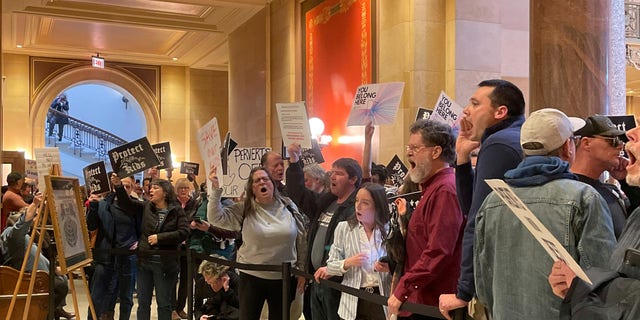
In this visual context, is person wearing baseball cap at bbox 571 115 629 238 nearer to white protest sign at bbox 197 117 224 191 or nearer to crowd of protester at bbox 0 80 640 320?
crowd of protester at bbox 0 80 640 320

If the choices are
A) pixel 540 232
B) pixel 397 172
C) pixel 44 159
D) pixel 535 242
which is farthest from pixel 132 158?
pixel 540 232

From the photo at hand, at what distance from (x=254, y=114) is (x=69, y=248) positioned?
8.67 metres

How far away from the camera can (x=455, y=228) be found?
311cm

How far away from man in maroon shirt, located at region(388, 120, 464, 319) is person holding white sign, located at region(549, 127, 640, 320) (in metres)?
1.09

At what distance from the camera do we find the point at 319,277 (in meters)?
4.31

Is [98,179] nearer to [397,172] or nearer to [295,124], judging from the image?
[295,124]

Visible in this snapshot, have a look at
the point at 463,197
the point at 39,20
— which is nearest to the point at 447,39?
the point at 463,197

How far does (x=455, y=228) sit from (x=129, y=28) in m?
14.0

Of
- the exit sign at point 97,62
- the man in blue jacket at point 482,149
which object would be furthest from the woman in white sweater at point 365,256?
the exit sign at point 97,62

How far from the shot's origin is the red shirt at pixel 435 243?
3.08 metres

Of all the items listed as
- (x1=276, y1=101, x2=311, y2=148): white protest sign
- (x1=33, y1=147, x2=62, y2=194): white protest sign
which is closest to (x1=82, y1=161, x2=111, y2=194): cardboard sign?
(x1=33, y1=147, x2=62, y2=194): white protest sign

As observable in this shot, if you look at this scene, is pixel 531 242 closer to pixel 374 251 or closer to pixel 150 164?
pixel 374 251

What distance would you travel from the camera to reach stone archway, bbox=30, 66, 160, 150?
18.1 metres

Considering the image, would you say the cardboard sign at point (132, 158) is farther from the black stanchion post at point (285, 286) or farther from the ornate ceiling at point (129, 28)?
the ornate ceiling at point (129, 28)
